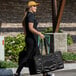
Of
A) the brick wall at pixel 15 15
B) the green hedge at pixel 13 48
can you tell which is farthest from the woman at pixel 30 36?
the brick wall at pixel 15 15

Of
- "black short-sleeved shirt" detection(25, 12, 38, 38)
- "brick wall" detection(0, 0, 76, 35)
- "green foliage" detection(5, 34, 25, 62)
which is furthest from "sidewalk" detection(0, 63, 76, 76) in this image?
"brick wall" detection(0, 0, 76, 35)

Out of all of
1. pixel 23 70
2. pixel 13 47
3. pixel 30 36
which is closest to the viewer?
pixel 30 36

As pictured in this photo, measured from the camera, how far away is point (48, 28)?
669 inches

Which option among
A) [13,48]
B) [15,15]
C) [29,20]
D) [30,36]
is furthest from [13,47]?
[15,15]

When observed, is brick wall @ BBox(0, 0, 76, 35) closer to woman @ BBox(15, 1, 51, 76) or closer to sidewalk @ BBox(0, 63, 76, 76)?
sidewalk @ BBox(0, 63, 76, 76)

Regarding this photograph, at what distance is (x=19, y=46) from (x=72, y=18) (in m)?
5.48

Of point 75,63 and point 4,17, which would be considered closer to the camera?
point 75,63

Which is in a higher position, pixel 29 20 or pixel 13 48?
pixel 29 20

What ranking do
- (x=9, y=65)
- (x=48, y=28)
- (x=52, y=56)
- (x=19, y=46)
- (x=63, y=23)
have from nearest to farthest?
(x=52, y=56) < (x=9, y=65) < (x=19, y=46) < (x=48, y=28) < (x=63, y=23)

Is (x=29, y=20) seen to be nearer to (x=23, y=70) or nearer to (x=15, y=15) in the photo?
(x=23, y=70)

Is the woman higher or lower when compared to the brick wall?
higher

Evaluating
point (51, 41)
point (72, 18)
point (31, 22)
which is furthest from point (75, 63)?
point (72, 18)

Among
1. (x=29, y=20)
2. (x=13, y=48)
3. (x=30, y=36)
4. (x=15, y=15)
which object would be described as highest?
(x=29, y=20)

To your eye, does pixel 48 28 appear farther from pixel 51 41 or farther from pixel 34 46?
pixel 34 46
